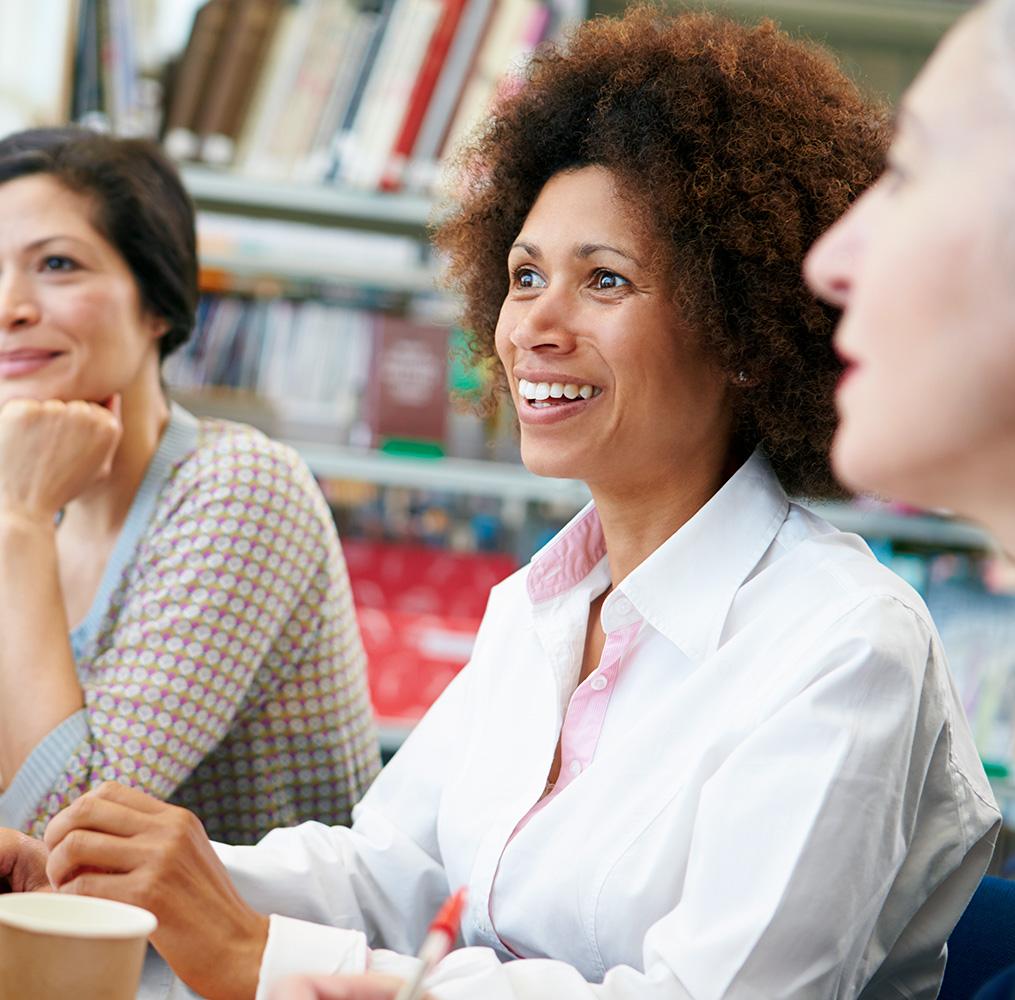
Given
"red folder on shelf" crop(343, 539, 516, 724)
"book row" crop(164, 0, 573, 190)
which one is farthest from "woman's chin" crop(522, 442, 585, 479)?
"book row" crop(164, 0, 573, 190)

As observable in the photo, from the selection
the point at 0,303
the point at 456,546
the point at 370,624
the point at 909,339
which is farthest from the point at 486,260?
the point at 456,546

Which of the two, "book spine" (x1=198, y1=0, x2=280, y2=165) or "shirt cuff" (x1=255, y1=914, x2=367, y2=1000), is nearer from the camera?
"shirt cuff" (x1=255, y1=914, x2=367, y2=1000)

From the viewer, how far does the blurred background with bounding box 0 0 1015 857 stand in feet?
8.18

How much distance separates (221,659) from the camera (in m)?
1.56

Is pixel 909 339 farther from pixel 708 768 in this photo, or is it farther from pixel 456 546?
pixel 456 546

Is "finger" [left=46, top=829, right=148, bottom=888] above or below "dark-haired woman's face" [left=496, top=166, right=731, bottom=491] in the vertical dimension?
below

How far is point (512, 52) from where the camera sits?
250cm

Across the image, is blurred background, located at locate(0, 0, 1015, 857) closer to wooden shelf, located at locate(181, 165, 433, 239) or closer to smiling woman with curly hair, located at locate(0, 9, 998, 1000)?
wooden shelf, located at locate(181, 165, 433, 239)

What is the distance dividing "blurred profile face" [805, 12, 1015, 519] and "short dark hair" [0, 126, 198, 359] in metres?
1.33

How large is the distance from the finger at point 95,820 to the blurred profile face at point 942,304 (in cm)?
65

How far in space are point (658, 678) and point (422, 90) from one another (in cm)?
162

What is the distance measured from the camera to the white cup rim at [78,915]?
0.75 meters

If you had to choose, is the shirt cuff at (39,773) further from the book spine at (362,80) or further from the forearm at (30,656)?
the book spine at (362,80)

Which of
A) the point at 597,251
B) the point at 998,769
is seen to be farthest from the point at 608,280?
the point at 998,769
